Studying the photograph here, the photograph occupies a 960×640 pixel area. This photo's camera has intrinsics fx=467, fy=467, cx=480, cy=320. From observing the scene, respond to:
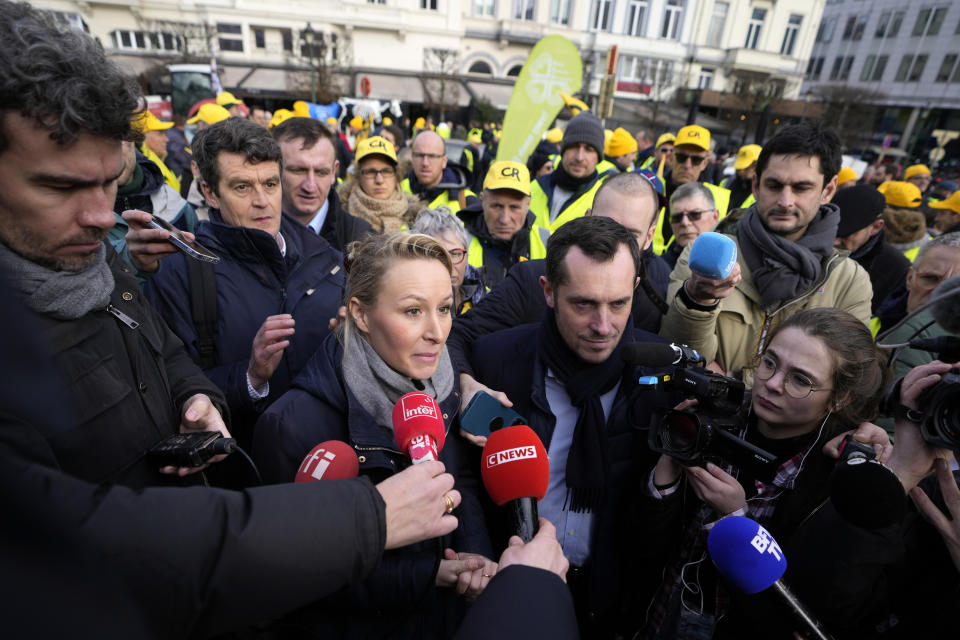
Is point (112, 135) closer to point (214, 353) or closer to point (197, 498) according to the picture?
point (197, 498)

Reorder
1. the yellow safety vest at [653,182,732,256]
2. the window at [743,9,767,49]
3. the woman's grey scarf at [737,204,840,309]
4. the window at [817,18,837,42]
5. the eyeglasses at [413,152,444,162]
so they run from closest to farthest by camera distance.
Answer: the woman's grey scarf at [737,204,840,309]
the yellow safety vest at [653,182,732,256]
the eyeglasses at [413,152,444,162]
the window at [743,9,767,49]
the window at [817,18,837,42]

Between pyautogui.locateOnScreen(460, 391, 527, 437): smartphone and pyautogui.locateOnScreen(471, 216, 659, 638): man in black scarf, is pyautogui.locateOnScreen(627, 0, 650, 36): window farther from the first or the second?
pyautogui.locateOnScreen(460, 391, 527, 437): smartphone

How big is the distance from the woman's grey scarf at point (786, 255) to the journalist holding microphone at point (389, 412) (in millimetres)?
1920

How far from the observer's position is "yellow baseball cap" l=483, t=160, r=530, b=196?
4.07m

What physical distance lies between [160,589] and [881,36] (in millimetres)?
55717

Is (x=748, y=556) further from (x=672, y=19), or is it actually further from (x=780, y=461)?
(x=672, y=19)

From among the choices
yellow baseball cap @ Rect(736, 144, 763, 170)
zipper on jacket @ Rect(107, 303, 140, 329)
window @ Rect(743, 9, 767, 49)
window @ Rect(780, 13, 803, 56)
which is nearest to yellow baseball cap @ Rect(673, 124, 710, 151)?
yellow baseball cap @ Rect(736, 144, 763, 170)

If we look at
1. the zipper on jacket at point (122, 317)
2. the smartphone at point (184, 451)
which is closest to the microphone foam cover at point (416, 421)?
the smartphone at point (184, 451)

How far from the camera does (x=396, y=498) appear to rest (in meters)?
1.16

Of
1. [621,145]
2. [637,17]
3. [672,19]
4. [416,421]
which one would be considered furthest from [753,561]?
[672,19]

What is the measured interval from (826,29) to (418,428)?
194 ft

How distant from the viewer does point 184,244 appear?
2121mm

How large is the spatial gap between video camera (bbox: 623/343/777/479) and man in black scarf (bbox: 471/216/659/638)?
365mm

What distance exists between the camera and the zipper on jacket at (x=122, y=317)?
4.76ft
